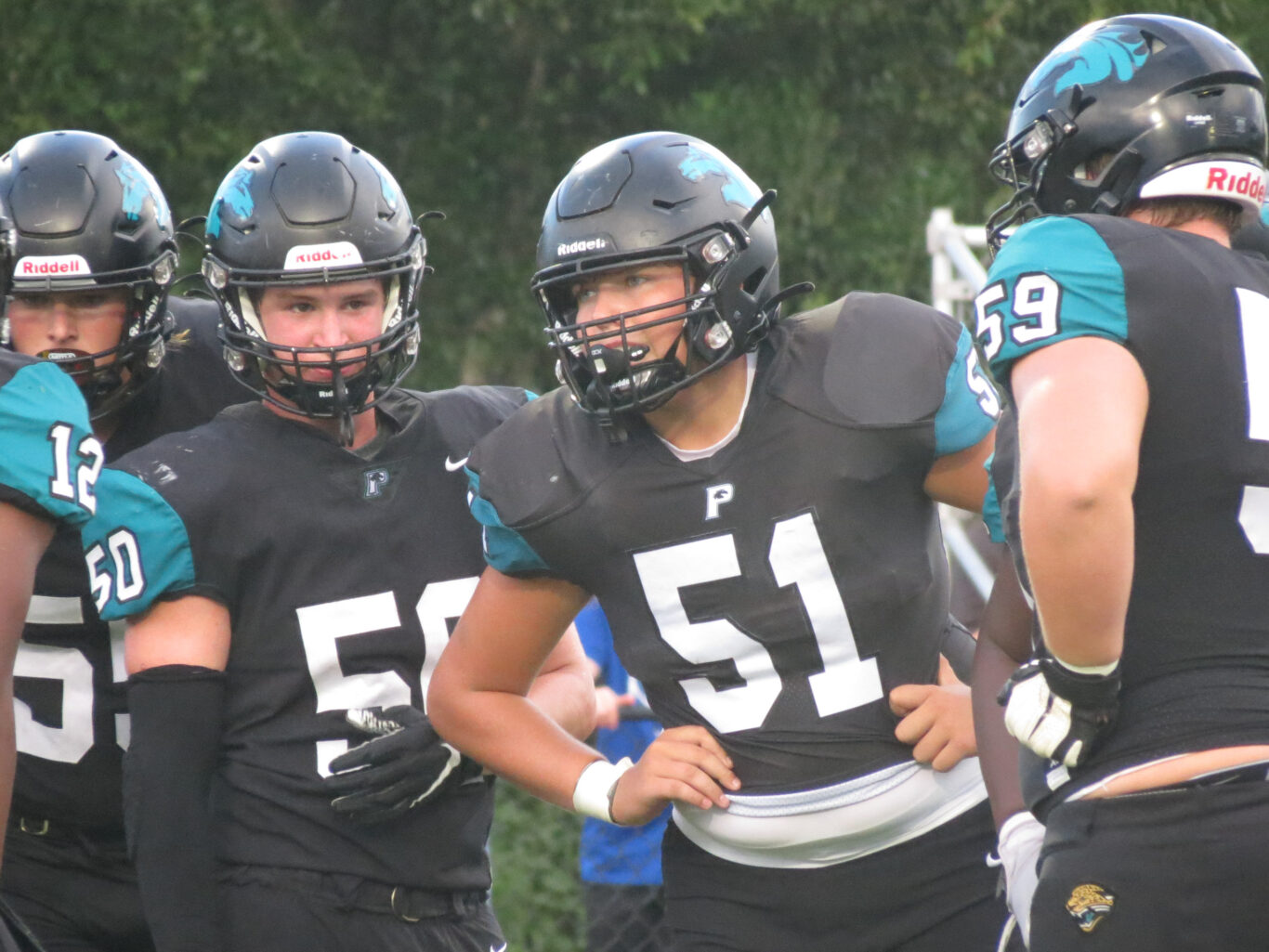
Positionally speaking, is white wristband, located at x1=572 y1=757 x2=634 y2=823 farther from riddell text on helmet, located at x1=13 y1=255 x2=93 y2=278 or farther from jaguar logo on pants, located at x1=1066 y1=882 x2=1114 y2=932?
riddell text on helmet, located at x1=13 y1=255 x2=93 y2=278

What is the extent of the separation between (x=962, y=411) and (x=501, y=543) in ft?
2.57

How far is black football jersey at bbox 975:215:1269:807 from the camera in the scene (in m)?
2.30

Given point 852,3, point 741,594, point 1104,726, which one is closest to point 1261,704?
point 1104,726

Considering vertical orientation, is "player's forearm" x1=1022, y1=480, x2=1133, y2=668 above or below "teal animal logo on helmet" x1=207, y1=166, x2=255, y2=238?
below

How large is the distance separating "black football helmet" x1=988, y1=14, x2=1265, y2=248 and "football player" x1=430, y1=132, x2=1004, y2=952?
17.3 inches

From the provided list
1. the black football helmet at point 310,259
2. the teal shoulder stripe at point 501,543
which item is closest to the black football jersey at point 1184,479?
the teal shoulder stripe at point 501,543

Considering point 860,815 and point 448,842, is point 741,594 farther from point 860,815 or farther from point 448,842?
point 448,842

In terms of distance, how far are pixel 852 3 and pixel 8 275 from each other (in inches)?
296

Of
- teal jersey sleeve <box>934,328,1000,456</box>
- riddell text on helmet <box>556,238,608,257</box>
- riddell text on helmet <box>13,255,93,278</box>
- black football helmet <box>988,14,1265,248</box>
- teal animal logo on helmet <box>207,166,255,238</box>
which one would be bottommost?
teal jersey sleeve <box>934,328,1000,456</box>

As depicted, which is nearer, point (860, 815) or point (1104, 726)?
point (1104, 726)

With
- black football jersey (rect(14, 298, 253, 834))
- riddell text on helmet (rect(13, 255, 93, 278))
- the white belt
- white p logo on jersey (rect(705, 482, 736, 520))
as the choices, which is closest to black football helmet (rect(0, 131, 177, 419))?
riddell text on helmet (rect(13, 255, 93, 278))

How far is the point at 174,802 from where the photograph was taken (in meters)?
3.04

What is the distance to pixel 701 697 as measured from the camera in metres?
2.97

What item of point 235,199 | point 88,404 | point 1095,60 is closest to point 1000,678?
point 1095,60
